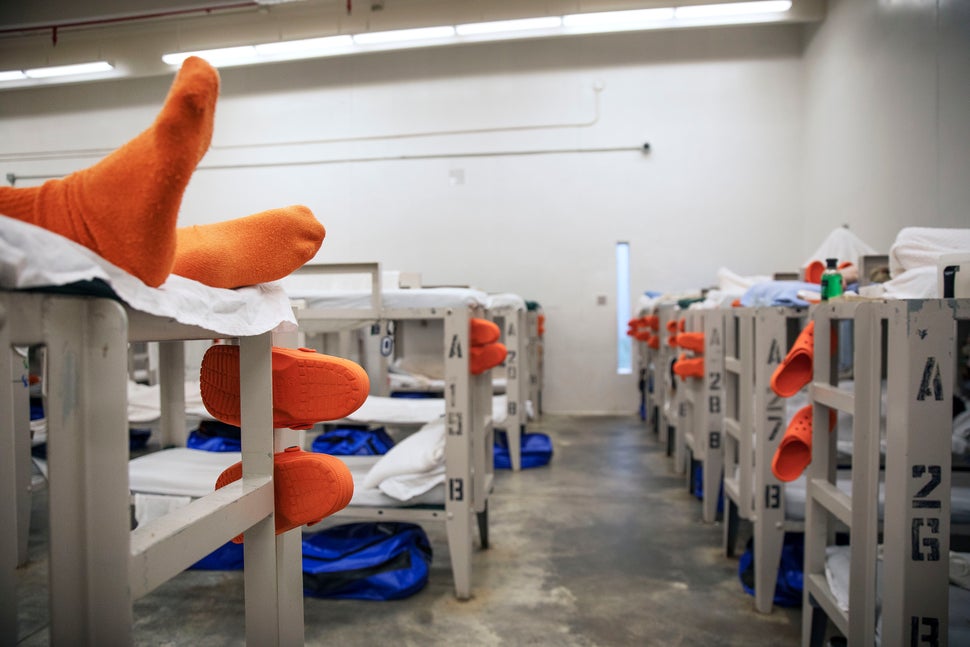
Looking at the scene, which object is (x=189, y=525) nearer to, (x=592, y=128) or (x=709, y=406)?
(x=709, y=406)

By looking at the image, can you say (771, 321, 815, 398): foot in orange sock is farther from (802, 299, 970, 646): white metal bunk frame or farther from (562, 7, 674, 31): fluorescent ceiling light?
(562, 7, 674, 31): fluorescent ceiling light

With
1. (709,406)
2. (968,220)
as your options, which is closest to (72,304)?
(709,406)

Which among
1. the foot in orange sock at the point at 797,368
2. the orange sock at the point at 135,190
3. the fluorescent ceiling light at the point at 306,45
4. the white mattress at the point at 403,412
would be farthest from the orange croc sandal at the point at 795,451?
the fluorescent ceiling light at the point at 306,45

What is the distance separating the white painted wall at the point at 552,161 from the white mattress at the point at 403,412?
2.45m

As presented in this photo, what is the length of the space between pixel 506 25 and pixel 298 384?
5.19 metres

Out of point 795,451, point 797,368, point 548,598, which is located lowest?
point 548,598

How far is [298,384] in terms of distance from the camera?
0.90 meters

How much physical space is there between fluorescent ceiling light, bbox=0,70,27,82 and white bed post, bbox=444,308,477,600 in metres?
6.40

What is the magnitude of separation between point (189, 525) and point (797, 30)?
22.7ft

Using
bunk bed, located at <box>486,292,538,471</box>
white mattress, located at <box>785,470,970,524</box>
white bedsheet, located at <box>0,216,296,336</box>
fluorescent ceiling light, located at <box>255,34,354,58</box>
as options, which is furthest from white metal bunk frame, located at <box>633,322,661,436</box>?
white bedsheet, located at <box>0,216,296,336</box>

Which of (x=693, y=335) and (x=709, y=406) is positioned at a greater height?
(x=693, y=335)

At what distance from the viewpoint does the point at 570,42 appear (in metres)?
6.12

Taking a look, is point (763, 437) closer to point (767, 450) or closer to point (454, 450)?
point (767, 450)

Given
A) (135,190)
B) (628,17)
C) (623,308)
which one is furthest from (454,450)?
(628,17)
